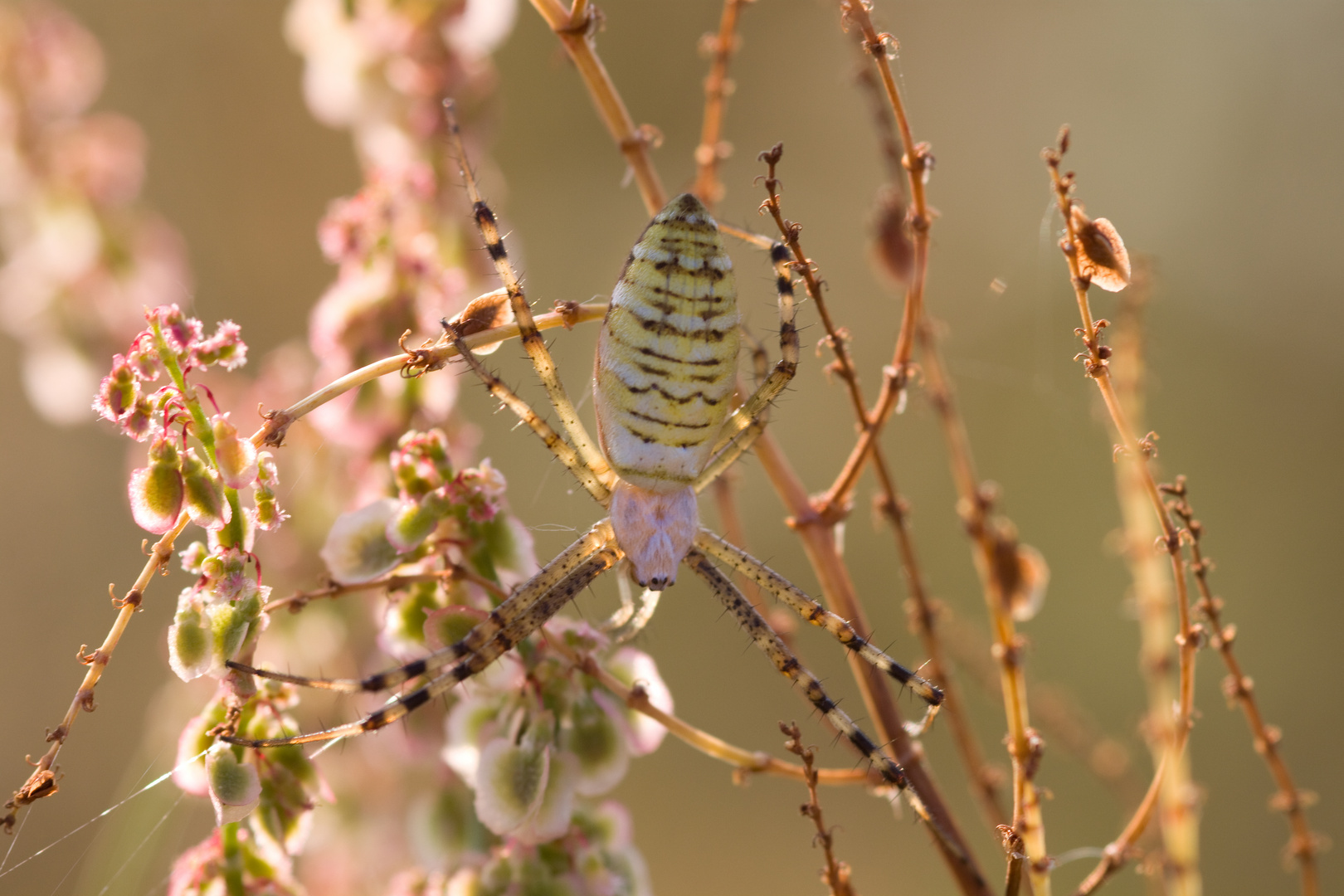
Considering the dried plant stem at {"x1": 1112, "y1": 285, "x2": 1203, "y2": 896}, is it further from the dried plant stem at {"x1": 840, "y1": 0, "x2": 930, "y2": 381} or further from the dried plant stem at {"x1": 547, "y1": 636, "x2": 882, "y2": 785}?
the dried plant stem at {"x1": 547, "y1": 636, "x2": 882, "y2": 785}

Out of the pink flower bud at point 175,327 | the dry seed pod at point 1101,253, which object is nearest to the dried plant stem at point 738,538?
the dry seed pod at point 1101,253

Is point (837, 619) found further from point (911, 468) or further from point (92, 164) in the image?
point (911, 468)

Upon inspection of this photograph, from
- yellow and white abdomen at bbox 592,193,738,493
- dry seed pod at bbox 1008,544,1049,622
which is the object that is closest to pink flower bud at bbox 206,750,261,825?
yellow and white abdomen at bbox 592,193,738,493

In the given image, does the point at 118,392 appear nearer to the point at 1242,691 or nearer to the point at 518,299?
the point at 518,299

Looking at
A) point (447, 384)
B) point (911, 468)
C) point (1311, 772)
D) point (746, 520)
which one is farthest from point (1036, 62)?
point (447, 384)

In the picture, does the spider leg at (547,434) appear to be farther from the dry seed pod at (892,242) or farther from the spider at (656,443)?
the dry seed pod at (892,242)

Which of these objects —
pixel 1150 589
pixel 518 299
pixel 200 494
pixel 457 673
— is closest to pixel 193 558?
pixel 200 494
